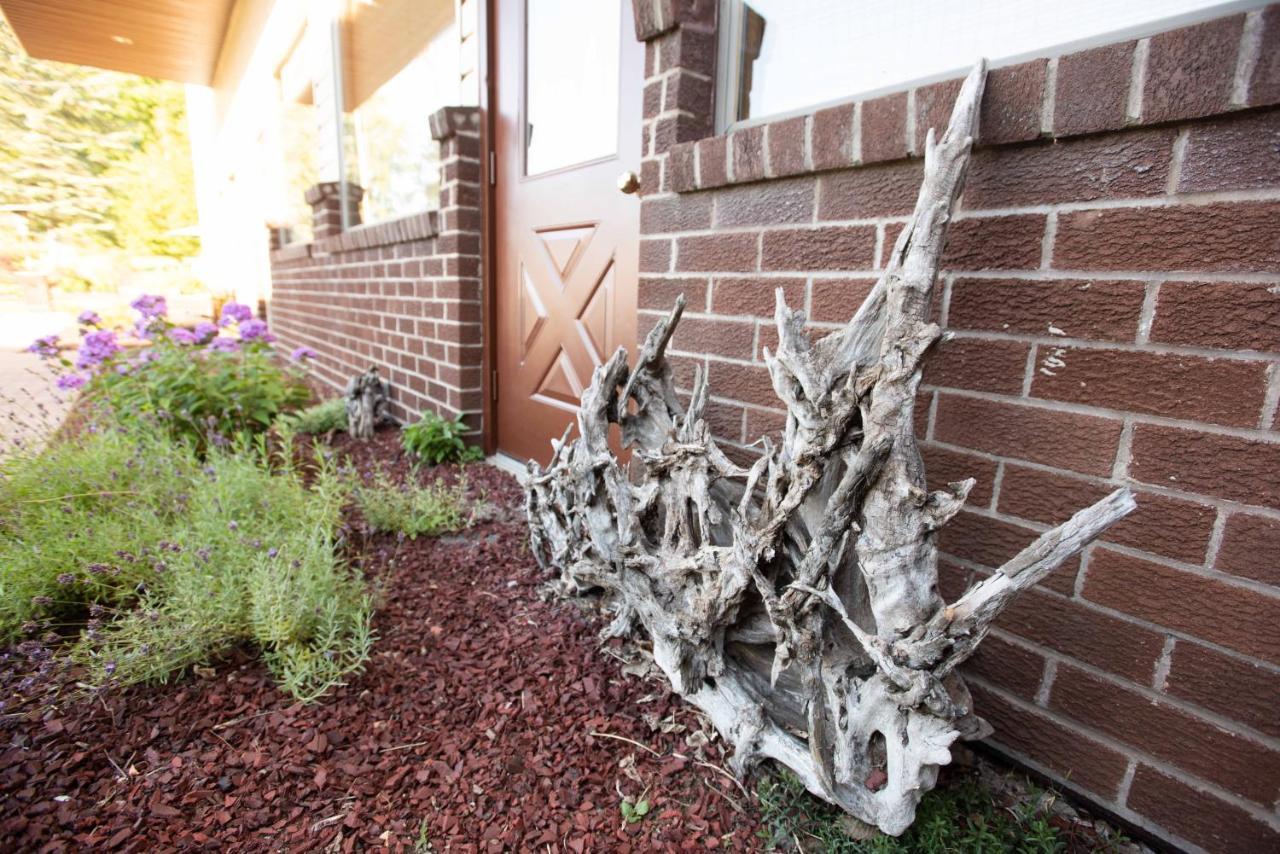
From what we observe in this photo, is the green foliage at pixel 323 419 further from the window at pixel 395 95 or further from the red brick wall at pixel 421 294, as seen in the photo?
the window at pixel 395 95

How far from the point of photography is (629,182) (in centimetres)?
241

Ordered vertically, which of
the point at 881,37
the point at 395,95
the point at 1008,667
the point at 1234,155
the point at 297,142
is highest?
the point at 297,142

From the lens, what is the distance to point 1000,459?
1362 millimetres

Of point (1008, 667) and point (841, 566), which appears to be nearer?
point (841, 566)

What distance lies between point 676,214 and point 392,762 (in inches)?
69.9

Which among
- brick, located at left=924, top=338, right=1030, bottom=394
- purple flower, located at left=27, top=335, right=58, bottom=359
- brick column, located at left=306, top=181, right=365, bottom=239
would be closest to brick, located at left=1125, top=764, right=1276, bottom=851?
brick, located at left=924, top=338, right=1030, bottom=394

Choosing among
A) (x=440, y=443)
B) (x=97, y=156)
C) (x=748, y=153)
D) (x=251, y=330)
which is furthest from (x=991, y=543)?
(x=97, y=156)

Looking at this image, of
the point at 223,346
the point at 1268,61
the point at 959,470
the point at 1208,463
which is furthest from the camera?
the point at 223,346

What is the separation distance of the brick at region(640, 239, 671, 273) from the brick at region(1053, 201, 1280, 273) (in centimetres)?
119

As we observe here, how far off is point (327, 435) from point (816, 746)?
3.91m

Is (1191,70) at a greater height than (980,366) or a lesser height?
greater

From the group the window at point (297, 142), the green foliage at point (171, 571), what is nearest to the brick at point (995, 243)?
the green foliage at point (171, 571)

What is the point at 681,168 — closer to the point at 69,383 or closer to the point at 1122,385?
the point at 1122,385

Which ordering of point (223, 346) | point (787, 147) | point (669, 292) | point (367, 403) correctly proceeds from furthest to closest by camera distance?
point (367, 403) < point (223, 346) < point (669, 292) < point (787, 147)
